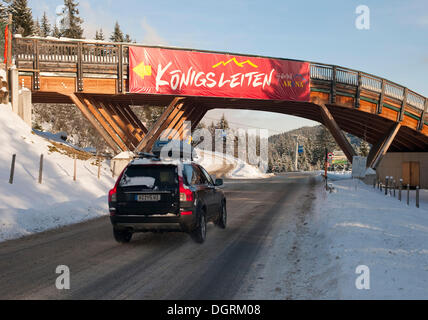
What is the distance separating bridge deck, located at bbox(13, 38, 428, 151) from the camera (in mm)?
24156

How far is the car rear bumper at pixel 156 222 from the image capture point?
8.11 meters

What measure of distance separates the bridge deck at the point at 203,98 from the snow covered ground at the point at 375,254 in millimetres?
18142

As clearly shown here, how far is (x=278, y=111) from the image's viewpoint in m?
34.9

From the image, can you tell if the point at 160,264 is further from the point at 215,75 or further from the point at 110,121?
the point at 215,75

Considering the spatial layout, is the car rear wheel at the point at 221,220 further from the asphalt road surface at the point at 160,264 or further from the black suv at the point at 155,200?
the black suv at the point at 155,200

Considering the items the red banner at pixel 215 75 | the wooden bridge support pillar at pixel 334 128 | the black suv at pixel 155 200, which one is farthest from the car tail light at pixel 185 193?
the wooden bridge support pillar at pixel 334 128

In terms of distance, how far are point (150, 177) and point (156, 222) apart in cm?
98

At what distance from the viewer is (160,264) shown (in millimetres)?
6930

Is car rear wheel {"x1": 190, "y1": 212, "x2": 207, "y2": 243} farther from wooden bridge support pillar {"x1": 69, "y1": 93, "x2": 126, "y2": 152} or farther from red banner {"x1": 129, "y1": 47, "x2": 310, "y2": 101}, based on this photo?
wooden bridge support pillar {"x1": 69, "y1": 93, "x2": 126, "y2": 152}

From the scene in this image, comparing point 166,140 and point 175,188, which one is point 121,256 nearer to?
point 175,188

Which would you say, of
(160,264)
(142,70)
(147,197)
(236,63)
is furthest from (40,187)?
(236,63)

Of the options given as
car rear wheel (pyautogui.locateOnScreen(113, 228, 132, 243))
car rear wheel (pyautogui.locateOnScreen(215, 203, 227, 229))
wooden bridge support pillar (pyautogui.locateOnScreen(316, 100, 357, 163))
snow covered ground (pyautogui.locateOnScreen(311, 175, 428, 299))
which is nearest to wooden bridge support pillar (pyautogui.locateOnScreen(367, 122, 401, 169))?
wooden bridge support pillar (pyautogui.locateOnScreen(316, 100, 357, 163))
